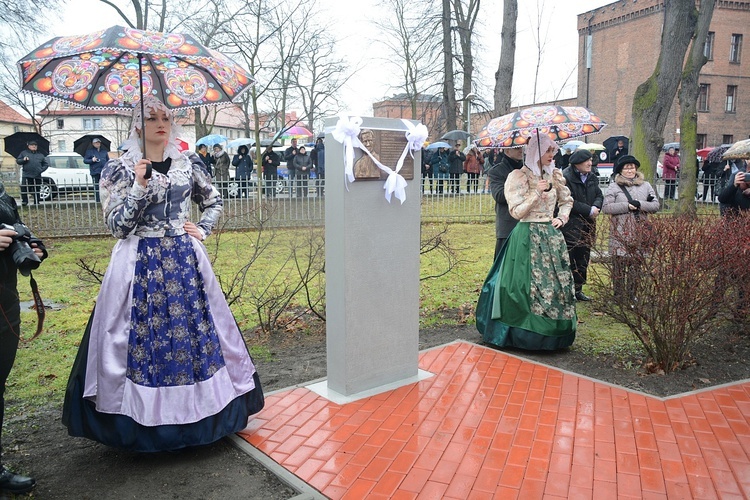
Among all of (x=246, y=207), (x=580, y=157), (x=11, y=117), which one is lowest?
(x=246, y=207)

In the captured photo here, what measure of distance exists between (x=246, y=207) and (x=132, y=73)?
282 inches

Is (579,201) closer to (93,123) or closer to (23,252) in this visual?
(23,252)

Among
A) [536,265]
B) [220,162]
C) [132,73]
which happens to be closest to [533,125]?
[536,265]

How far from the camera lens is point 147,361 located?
323cm

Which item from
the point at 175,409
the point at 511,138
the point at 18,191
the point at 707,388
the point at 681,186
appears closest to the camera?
the point at 175,409

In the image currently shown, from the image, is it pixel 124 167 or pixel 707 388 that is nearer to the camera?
pixel 124 167

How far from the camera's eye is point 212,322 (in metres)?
3.41

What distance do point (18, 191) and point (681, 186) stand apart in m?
13.6

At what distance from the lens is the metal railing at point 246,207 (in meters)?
11.8

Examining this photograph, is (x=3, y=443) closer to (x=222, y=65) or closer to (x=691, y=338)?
(x=222, y=65)

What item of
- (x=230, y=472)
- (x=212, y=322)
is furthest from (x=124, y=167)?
(x=230, y=472)

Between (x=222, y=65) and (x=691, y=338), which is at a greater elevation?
(x=222, y=65)

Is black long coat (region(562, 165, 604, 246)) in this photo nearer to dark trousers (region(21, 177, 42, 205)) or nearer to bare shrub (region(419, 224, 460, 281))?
bare shrub (region(419, 224, 460, 281))

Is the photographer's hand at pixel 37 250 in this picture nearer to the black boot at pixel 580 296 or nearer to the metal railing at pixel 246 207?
the black boot at pixel 580 296
